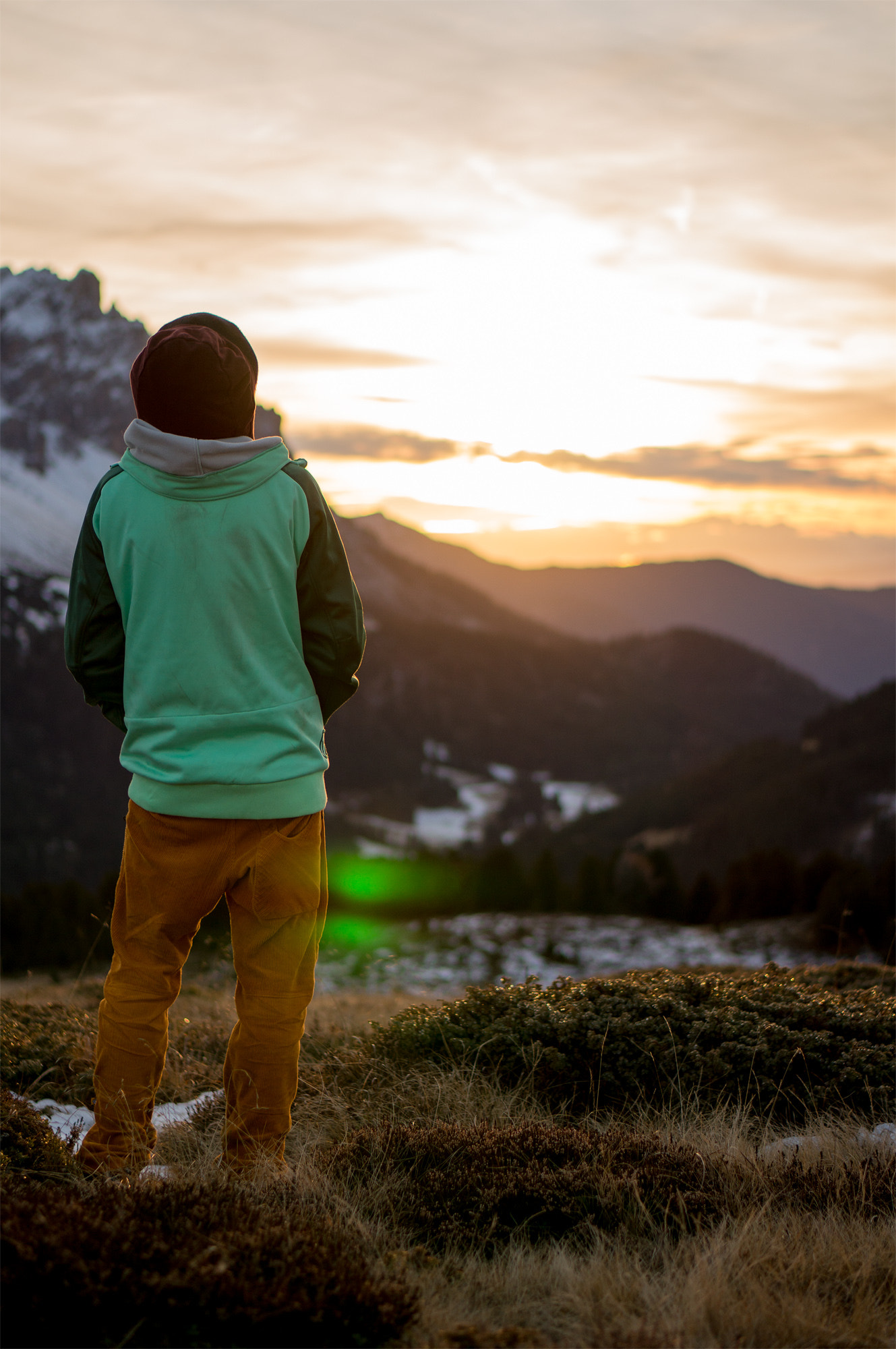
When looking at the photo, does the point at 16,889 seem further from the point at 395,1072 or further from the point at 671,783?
the point at 395,1072

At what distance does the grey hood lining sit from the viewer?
3.38 metres

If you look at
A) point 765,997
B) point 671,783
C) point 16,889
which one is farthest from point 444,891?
point 765,997

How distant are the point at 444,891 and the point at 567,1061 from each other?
A: 11171 cm

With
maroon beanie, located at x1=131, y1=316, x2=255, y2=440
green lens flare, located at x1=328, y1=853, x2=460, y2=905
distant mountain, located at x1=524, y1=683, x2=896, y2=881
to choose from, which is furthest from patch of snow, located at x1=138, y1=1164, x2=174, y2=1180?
distant mountain, located at x1=524, y1=683, x2=896, y2=881

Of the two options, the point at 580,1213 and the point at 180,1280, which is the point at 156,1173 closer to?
the point at 180,1280

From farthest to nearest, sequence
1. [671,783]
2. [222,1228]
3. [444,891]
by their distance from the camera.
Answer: [671,783], [444,891], [222,1228]

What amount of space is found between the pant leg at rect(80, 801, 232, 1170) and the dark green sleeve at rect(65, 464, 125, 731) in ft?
1.51

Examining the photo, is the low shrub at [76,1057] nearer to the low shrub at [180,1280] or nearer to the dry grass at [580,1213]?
the dry grass at [580,1213]

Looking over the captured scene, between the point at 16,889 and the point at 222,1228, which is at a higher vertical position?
the point at 222,1228

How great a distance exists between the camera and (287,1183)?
3305mm

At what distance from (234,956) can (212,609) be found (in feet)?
4.12

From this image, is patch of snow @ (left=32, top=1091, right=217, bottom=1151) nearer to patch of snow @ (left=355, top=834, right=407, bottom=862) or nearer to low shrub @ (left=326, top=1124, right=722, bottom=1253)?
low shrub @ (left=326, top=1124, right=722, bottom=1253)

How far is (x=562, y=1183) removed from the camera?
3461mm

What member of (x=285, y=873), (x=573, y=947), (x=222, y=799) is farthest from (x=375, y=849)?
(x=222, y=799)
